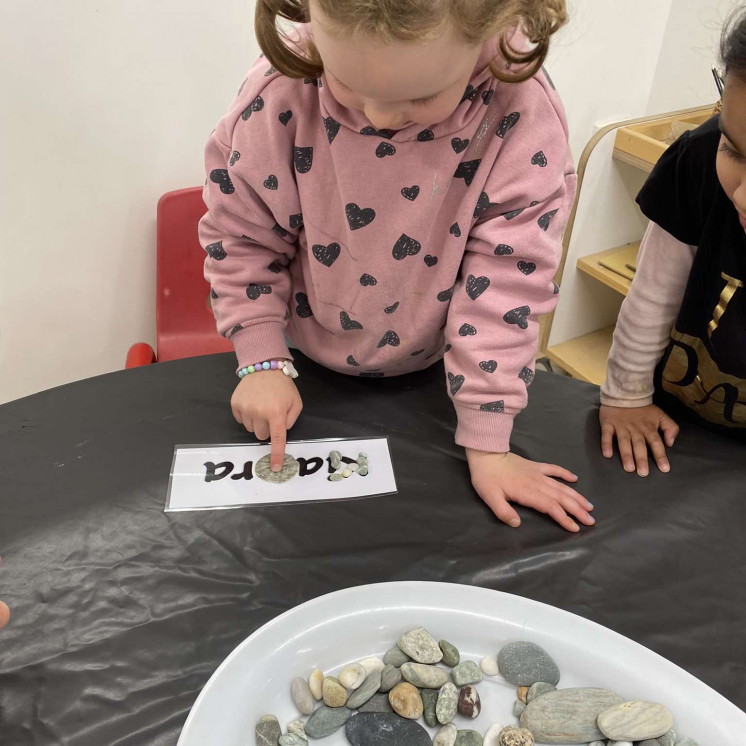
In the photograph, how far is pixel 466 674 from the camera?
1.92 ft

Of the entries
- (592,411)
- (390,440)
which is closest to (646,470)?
(592,411)

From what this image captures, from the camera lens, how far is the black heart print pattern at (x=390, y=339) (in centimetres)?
83

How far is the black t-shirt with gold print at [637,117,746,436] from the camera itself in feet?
2.45

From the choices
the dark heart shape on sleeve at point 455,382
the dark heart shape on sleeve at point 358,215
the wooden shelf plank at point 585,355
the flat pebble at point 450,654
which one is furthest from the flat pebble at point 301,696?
the wooden shelf plank at point 585,355

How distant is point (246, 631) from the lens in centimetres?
58

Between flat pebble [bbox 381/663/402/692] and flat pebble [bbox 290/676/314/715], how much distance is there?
6 cm

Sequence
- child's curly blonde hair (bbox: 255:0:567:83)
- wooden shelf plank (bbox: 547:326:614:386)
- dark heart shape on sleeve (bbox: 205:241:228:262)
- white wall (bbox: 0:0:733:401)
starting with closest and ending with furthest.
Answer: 1. child's curly blonde hair (bbox: 255:0:567:83)
2. dark heart shape on sleeve (bbox: 205:241:228:262)
3. white wall (bbox: 0:0:733:401)
4. wooden shelf plank (bbox: 547:326:614:386)

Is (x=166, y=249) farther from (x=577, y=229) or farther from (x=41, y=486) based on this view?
(x=577, y=229)

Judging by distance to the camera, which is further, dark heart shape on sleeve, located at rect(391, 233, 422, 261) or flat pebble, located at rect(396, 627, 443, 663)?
dark heart shape on sleeve, located at rect(391, 233, 422, 261)

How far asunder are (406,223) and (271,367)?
0.23 meters

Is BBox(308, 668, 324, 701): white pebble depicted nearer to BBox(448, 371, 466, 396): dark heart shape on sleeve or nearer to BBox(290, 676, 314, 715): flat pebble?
BBox(290, 676, 314, 715): flat pebble

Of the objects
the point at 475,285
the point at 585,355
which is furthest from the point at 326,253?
the point at 585,355

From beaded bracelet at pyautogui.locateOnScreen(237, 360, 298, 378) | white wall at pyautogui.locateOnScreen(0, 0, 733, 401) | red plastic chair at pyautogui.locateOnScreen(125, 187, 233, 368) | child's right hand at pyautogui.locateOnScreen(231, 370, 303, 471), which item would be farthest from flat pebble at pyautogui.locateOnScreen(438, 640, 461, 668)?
white wall at pyautogui.locateOnScreen(0, 0, 733, 401)

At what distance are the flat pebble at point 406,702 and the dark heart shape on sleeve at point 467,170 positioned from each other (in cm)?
47
